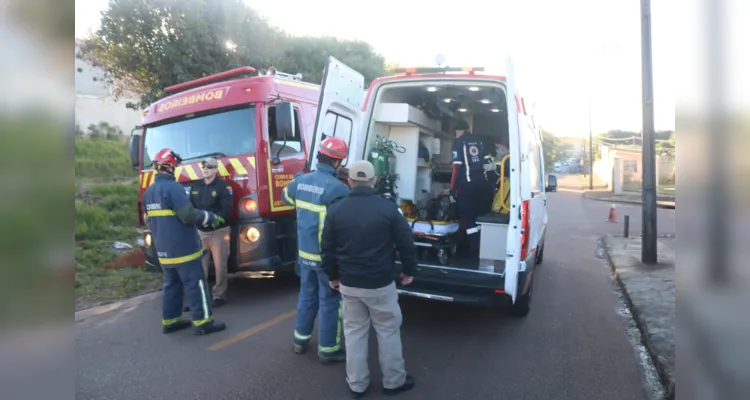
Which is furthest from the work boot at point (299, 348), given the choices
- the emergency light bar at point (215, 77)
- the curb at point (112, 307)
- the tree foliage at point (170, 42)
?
the tree foliage at point (170, 42)

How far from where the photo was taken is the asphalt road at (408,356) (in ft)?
12.3

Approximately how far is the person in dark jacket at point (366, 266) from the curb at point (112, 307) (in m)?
3.63

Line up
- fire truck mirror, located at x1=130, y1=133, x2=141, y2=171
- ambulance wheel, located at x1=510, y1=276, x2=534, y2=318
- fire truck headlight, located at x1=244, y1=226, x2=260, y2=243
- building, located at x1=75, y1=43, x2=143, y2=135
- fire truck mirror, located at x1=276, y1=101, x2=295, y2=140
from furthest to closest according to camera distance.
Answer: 1. building, located at x1=75, y1=43, x2=143, y2=135
2. fire truck mirror, located at x1=130, y1=133, x2=141, y2=171
3. fire truck headlight, located at x1=244, y1=226, x2=260, y2=243
4. fire truck mirror, located at x1=276, y1=101, x2=295, y2=140
5. ambulance wheel, located at x1=510, y1=276, x2=534, y2=318

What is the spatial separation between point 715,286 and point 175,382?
3842 millimetres

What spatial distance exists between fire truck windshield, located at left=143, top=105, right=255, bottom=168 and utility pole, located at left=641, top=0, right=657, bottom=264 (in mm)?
6396

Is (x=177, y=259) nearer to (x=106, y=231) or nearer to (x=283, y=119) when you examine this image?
(x=283, y=119)

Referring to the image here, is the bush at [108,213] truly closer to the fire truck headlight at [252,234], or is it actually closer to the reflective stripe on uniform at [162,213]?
the fire truck headlight at [252,234]

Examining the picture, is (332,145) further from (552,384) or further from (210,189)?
(552,384)

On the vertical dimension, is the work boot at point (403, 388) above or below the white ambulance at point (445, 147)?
below

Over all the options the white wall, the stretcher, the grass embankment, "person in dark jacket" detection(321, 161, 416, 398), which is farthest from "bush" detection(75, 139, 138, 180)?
"person in dark jacket" detection(321, 161, 416, 398)

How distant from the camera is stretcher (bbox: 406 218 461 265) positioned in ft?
17.9

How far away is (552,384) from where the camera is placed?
388 centimetres

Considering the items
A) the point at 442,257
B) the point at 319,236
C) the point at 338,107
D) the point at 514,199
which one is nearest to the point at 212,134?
the point at 338,107

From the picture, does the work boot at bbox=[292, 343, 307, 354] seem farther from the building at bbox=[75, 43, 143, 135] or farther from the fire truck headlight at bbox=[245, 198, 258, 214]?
the building at bbox=[75, 43, 143, 135]
